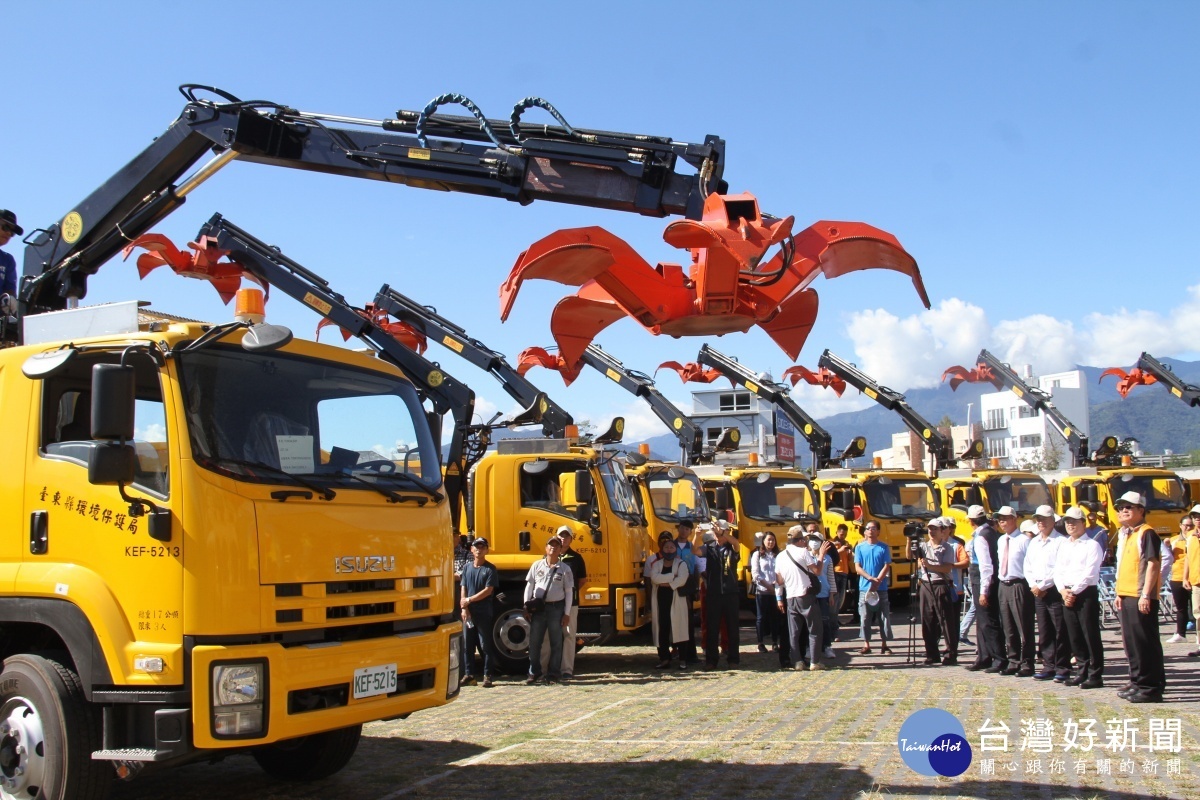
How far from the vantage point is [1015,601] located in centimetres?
1137

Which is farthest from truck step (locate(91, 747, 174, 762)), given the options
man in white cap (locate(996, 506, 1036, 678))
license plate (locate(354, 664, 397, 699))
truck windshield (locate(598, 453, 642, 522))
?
man in white cap (locate(996, 506, 1036, 678))

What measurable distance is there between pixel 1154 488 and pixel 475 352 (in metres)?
13.7

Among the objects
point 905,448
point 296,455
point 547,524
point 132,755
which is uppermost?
point 905,448

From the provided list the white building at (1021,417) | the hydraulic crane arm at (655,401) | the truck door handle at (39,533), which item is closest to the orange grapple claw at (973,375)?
the hydraulic crane arm at (655,401)

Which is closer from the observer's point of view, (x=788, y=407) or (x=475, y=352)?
(x=475, y=352)

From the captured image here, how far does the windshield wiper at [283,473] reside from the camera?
5.46m

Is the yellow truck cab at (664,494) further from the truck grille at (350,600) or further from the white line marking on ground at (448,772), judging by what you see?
the truck grille at (350,600)

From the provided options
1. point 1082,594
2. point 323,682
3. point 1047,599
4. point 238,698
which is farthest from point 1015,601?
point 238,698

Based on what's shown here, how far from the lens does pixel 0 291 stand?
843 centimetres

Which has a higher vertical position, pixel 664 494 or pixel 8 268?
pixel 8 268

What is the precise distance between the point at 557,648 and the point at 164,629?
274 inches

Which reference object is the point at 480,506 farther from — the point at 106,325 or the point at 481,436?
the point at 106,325

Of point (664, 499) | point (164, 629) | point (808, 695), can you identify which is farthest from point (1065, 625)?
point (164, 629)

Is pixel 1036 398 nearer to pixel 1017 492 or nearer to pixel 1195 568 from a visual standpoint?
pixel 1017 492
